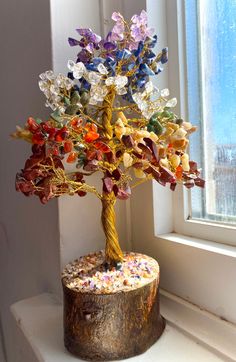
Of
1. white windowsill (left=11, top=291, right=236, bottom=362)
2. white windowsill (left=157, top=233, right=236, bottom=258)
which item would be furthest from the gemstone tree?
white windowsill (left=11, top=291, right=236, bottom=362)

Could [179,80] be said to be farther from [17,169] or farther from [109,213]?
[17,169]

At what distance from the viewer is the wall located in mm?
641

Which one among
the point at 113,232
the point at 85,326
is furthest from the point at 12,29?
the point at 85,326

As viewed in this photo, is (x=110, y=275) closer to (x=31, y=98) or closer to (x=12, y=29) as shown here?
(x=31, y=98)

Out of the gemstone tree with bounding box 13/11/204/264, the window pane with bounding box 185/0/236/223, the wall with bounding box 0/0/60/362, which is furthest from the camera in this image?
the wall with bounding box 0/0/60/362

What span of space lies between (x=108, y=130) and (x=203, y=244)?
0.81 feet

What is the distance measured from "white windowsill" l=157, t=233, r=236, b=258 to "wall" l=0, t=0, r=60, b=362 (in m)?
0.22

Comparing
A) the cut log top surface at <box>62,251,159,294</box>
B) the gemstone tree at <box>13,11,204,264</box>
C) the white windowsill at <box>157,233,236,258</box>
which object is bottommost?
the cut log top surface at <box>62,251,159,294</box>

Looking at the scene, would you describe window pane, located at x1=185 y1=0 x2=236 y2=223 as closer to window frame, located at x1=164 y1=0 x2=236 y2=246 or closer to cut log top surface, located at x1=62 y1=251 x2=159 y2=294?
window frame, located at x1=164 y1=0 x2=236 y2=246

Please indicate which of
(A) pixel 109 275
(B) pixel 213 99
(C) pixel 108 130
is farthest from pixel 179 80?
(A) pixel 109 275

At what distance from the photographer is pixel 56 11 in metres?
0.59

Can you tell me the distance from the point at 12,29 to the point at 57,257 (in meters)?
0.56

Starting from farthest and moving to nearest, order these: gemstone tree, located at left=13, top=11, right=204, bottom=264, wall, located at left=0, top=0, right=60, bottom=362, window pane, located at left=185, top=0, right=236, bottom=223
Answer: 1. wall, located at left=0, top=0, right=60, bottom=362
2. window pane, located at left=185, top=0, right=236, bottom=223
3. gemstone tree, located at left=13, top=11, right=204, bottom=264

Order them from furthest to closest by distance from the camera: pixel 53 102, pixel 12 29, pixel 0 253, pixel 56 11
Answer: pixel 0 253 < pixel 12 29 < pixel 56 11 < pixel 53 102
